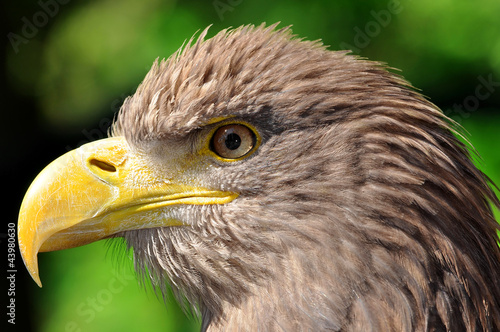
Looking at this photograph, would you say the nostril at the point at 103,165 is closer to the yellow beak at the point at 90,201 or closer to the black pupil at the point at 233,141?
the yellow beak at the point at 90,201

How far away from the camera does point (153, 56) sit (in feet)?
13.9

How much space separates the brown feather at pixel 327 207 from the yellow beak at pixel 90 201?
0.08 m

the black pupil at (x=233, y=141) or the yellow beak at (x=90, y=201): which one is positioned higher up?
the black pupil at (x=233, y=141)

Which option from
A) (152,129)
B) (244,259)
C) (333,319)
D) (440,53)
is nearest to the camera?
(333,319)

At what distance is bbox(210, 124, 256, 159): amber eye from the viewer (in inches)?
81.9

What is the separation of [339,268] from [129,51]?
2896 millimetres

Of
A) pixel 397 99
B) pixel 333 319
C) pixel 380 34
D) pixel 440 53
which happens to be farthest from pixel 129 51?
pixel 333 319

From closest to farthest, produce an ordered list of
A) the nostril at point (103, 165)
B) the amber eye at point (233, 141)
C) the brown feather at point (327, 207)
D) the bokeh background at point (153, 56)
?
the brown feather at point (327, 207)
the amber eye at point (233, 141)
the nostril at point (103, 165)
the bokeh background at point (153, 56)

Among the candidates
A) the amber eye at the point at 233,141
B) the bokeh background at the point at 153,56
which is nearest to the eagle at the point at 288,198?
the amber eye at the point at 233,141

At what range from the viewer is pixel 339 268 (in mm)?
1943

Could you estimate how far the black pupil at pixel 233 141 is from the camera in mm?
2082

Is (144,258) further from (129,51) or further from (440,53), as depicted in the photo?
(440,53)

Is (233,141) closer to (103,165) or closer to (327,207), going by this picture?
(327,207)

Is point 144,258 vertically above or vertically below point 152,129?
below
